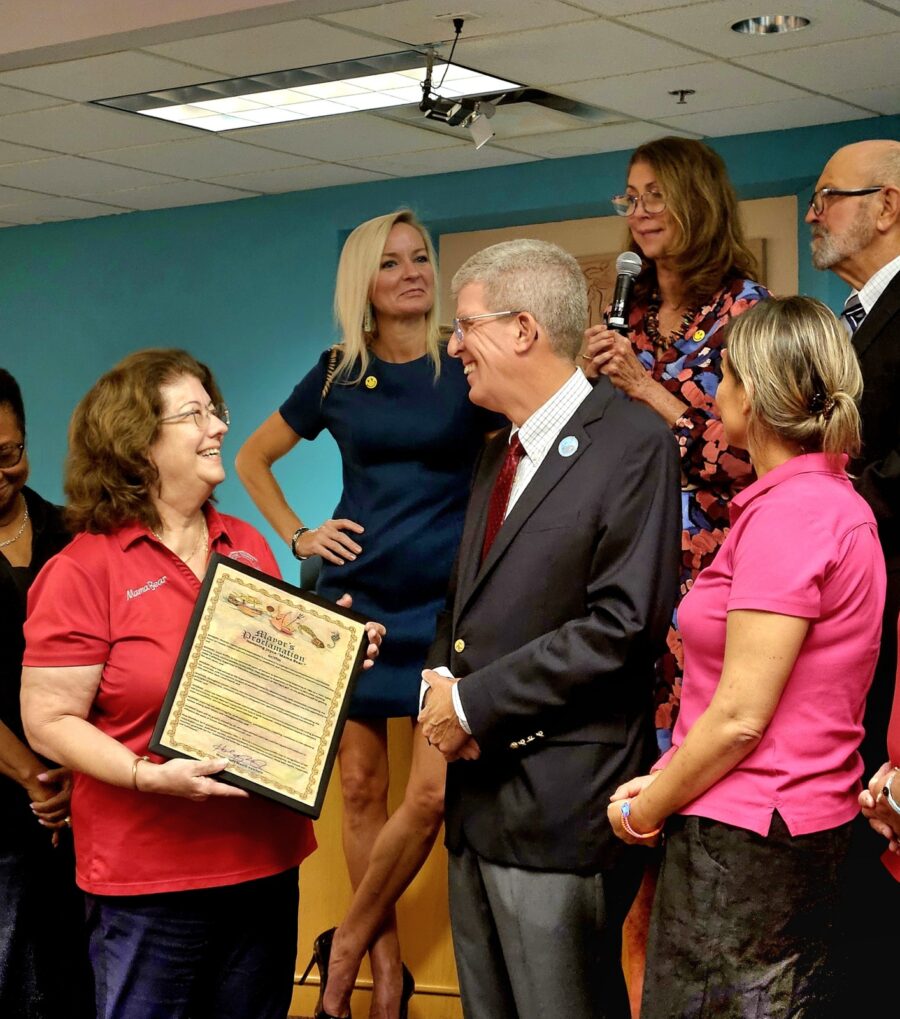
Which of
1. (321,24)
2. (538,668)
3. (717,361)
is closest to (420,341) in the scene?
(717,361)

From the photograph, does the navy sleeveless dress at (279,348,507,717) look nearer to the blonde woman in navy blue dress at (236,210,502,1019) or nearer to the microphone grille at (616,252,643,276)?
the blonde woman in navy blue dress at (236,210,502,1019)

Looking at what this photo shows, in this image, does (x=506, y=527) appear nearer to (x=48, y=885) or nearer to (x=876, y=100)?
(x=48, y=885)

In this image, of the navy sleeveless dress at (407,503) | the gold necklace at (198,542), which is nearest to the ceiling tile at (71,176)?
the navy sleeveless dress at (407,503)

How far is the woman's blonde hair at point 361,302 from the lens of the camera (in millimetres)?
3457

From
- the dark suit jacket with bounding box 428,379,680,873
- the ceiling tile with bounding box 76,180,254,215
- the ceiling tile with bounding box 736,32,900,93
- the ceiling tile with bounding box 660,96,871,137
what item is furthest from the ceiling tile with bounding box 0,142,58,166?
the dark suit jacket with bounding box 428,379,680,873

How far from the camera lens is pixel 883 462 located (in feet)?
8.46

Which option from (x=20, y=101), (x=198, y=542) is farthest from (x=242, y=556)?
(x=20, y=101)

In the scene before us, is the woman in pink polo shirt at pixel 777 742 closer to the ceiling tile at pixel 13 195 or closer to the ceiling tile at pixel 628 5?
the ceiling tile at pixel 628 5

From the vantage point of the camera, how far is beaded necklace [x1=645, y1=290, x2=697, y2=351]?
307 cm

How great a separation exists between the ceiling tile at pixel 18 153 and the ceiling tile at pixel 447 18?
103 inches

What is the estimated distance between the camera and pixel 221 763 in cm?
241

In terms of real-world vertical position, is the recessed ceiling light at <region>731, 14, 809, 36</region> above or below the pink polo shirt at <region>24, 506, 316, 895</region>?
above

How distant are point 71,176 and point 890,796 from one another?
23.2ft

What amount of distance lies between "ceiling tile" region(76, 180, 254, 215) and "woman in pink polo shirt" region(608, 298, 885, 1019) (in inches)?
264
